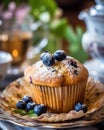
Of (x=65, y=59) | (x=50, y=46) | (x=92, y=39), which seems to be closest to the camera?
(x=65, y=59)

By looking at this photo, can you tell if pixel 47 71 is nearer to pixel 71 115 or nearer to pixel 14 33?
pixel 71 115

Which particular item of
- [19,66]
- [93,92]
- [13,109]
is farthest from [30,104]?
[19,66]

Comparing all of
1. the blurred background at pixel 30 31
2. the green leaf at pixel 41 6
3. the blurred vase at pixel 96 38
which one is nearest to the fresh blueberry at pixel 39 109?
the blurred vase at pixel 96 38

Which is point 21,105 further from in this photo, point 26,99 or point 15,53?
point 15,53

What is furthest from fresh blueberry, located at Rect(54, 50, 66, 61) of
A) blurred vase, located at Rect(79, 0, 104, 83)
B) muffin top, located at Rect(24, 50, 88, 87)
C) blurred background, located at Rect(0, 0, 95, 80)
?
blurred background, located at Rect(0, 0, 95, 80)

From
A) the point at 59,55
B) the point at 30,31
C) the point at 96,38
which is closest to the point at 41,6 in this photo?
the point at 30,31

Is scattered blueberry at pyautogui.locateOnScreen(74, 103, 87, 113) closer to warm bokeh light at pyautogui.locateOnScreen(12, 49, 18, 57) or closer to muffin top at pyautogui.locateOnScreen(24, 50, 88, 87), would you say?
muffin top at pyautogui.locateOnScreen(24, 50, 88, 87)

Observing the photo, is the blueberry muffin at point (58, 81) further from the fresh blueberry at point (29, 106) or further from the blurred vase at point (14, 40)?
the blurred vase at point (14, 40)
